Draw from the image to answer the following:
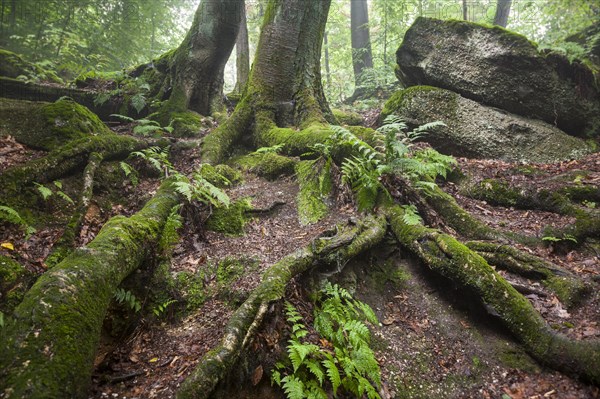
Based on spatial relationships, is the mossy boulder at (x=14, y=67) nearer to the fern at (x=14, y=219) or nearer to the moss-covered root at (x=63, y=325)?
the fern at (x=14, y=219)

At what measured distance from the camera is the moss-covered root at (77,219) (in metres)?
3.56

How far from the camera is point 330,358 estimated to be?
9.01 feet

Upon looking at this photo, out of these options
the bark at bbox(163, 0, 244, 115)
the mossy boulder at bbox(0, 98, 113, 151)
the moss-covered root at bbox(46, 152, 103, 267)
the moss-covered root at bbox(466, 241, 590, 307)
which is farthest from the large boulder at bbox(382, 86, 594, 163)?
the mossy boulder at bbox(0, 98, 113, 151)

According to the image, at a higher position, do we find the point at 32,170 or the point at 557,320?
the point at 32,170

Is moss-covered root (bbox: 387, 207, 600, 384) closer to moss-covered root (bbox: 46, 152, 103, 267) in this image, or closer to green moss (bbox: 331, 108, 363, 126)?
moss-covered root (bbox: 46, 152, 103, 267)

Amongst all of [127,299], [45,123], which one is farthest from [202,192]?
[45,123]

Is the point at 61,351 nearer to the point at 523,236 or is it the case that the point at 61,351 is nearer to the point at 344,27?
the point at 523,236

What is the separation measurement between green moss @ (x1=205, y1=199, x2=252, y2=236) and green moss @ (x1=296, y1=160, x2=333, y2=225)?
86cm

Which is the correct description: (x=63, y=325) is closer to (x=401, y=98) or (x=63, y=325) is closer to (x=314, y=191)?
(x=314, y=191)

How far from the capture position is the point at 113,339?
2.97 meters

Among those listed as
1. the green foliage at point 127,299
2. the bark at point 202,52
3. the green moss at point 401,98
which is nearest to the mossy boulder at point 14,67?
the bark at point 202,52

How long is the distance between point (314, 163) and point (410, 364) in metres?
3.40

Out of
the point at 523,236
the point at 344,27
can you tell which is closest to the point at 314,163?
the point at 523,236

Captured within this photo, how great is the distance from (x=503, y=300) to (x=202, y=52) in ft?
26.2
